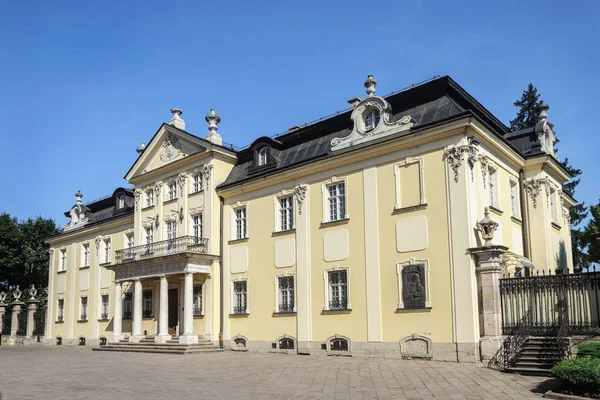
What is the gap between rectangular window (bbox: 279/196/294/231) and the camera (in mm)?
27469

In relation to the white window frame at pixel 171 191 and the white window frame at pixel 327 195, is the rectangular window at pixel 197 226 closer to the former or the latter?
the white window frame at pixel 171 191

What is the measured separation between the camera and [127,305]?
116 ft

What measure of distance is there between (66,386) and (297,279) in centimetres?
1248

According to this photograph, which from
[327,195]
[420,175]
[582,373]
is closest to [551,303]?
[420,175]

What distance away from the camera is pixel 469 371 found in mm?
17750

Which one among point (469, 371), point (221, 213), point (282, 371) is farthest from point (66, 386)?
point (221, 213)

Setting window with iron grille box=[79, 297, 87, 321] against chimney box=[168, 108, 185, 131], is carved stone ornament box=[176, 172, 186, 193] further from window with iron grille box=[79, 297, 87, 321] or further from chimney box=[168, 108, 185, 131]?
window with iron grille box=[79, 297, 87, 321]

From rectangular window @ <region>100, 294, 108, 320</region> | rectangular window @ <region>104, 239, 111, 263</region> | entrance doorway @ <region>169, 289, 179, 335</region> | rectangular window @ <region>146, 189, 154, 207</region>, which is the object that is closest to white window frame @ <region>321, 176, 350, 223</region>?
entrance doorway @ <region>169, 289, 179, 335</region>

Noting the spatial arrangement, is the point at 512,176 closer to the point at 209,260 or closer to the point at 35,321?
the point at 209,260

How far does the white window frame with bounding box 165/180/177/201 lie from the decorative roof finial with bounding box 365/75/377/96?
13468 millimetres

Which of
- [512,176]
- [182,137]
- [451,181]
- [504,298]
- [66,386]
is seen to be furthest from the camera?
[182,137]

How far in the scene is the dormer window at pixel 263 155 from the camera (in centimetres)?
2957

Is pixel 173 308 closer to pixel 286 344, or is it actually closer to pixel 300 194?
pixel 286 344

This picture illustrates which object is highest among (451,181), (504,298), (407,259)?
(451,181)
